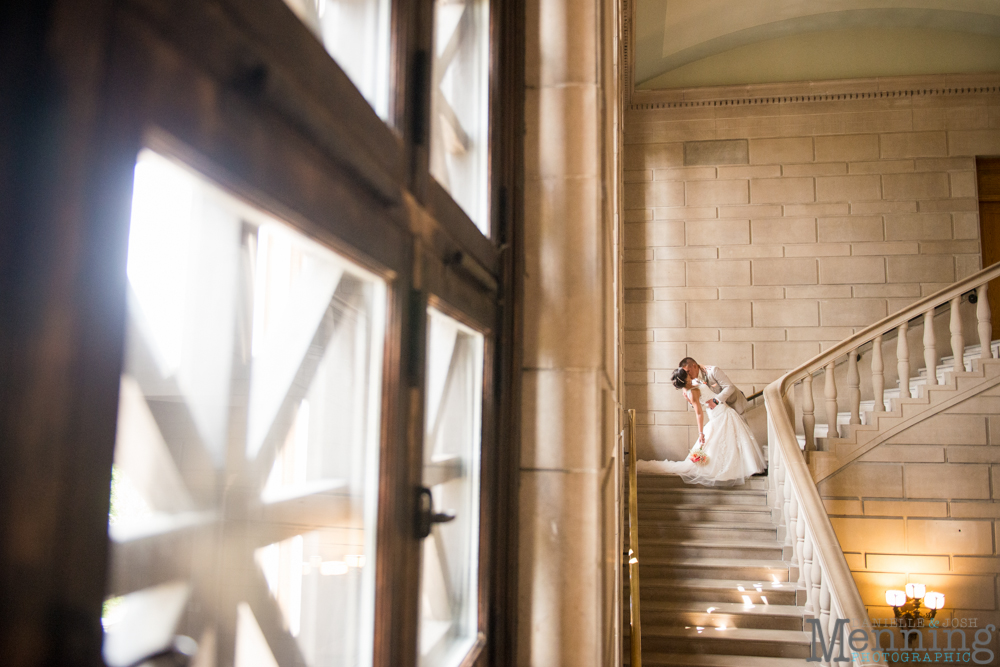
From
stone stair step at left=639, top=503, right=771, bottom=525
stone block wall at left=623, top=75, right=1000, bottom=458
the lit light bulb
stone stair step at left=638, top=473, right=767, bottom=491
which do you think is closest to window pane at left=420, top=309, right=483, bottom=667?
the lit light bulb

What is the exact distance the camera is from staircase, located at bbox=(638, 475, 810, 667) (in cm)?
447

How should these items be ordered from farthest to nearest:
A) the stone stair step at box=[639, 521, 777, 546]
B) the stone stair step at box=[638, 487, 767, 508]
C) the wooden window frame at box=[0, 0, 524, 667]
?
the stone stair step at box=[638, 487, 767, 508]
the stone stair step at box=[639, 521, 777, 546]
the wooden window frame at box=[0, 0, 524, 667]

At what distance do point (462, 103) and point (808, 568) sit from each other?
4.64 m

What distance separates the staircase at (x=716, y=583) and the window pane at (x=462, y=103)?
13.9 feet

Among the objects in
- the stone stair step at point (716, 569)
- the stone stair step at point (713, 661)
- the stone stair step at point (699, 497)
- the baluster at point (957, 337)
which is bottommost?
the stone stair step at point (713, 661)

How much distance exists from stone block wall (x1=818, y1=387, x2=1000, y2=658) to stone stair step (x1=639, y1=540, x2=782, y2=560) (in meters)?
0.92

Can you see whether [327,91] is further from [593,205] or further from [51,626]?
[593,205]

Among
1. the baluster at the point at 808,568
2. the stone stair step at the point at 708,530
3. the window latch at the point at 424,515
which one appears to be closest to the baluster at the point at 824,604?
the baluster at the point at 808,568

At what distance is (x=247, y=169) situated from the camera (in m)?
0.46

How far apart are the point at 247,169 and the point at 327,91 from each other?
0.17m

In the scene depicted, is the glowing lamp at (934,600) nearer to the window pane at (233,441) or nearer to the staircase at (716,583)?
the staircase at (716,583)

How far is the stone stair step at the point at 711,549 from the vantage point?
527 cm

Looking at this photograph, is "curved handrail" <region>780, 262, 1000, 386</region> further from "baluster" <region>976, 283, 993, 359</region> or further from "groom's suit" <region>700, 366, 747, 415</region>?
"groom's suit" <region>700, 366, 747, 415</region>

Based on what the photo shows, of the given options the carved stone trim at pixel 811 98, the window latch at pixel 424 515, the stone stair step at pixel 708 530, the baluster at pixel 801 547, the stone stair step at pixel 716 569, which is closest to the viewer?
the window latch at pixel 424 515
